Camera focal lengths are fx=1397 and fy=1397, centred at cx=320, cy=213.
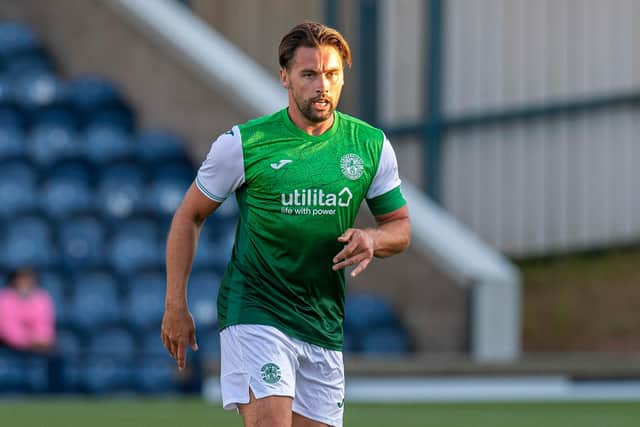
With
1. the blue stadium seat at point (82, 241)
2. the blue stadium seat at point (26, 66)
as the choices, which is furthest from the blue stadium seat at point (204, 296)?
the blue stadium seat at point (26, 66)

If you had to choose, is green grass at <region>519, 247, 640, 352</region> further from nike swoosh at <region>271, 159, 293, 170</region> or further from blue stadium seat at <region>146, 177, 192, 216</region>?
nike swoosh at <region>271, 159, 293, 170</region>

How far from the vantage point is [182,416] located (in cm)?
1055

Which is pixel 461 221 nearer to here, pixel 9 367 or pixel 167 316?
pixel 9 367

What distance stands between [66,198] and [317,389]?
10203 mm

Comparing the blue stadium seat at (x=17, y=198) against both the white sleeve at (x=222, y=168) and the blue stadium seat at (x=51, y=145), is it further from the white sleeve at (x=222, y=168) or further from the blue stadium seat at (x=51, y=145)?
the white sleeve at (x=222, y=168)

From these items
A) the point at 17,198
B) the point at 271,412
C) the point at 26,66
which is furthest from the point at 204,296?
the point at 271,412

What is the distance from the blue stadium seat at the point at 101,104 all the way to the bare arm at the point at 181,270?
1113 cm

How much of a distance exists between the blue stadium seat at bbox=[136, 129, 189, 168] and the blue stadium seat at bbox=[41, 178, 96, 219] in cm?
80

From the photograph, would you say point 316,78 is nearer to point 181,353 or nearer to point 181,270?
point 181,270

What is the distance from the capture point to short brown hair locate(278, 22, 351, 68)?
4746mm

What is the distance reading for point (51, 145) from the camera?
15312 millimetres

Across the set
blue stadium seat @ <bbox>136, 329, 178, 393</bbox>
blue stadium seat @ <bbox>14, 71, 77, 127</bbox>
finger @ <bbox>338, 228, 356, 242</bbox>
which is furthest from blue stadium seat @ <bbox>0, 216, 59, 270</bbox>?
finger @ <bbox>338, 228, 356, 242</bbox>

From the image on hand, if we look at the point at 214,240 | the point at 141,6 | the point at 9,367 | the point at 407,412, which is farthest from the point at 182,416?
the point at 141,6

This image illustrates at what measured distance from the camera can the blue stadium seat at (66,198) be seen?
1463 centimetres
